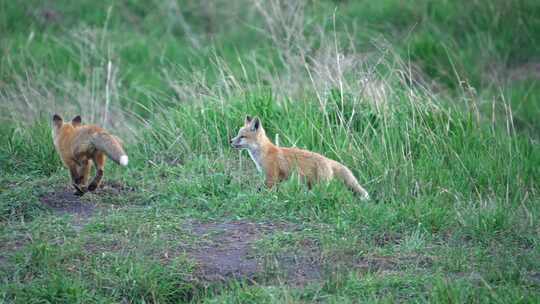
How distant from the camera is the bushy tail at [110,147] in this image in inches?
279

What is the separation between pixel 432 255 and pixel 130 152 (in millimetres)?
4006

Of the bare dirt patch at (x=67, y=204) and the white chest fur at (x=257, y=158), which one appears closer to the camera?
the bare dirt patch at (x=67, y=204)

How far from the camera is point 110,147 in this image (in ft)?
23.4

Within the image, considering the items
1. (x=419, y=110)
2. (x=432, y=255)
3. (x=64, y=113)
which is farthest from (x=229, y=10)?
(x=432, y=255)

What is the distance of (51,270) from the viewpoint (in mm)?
5984

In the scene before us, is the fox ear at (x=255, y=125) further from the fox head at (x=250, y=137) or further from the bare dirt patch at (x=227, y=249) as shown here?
the bare dirt patch at (x=227, y=249)

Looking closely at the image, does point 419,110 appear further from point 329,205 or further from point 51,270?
point 51,270

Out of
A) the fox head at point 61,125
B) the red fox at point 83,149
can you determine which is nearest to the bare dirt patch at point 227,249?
the red fox at point 83,149

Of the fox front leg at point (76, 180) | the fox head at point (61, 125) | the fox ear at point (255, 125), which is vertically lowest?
the fox front leg at point (76, 180)

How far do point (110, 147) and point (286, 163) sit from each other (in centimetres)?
167

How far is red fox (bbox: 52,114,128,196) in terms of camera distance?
719 centimetres

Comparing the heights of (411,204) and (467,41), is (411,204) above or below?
above

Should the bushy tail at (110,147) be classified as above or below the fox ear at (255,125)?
above

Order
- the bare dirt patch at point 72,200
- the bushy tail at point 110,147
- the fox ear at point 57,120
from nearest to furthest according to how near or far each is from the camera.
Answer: the bushy tail at point 110,147
the bare dirt patch at point 72,200
the fox ear at point 57,120
